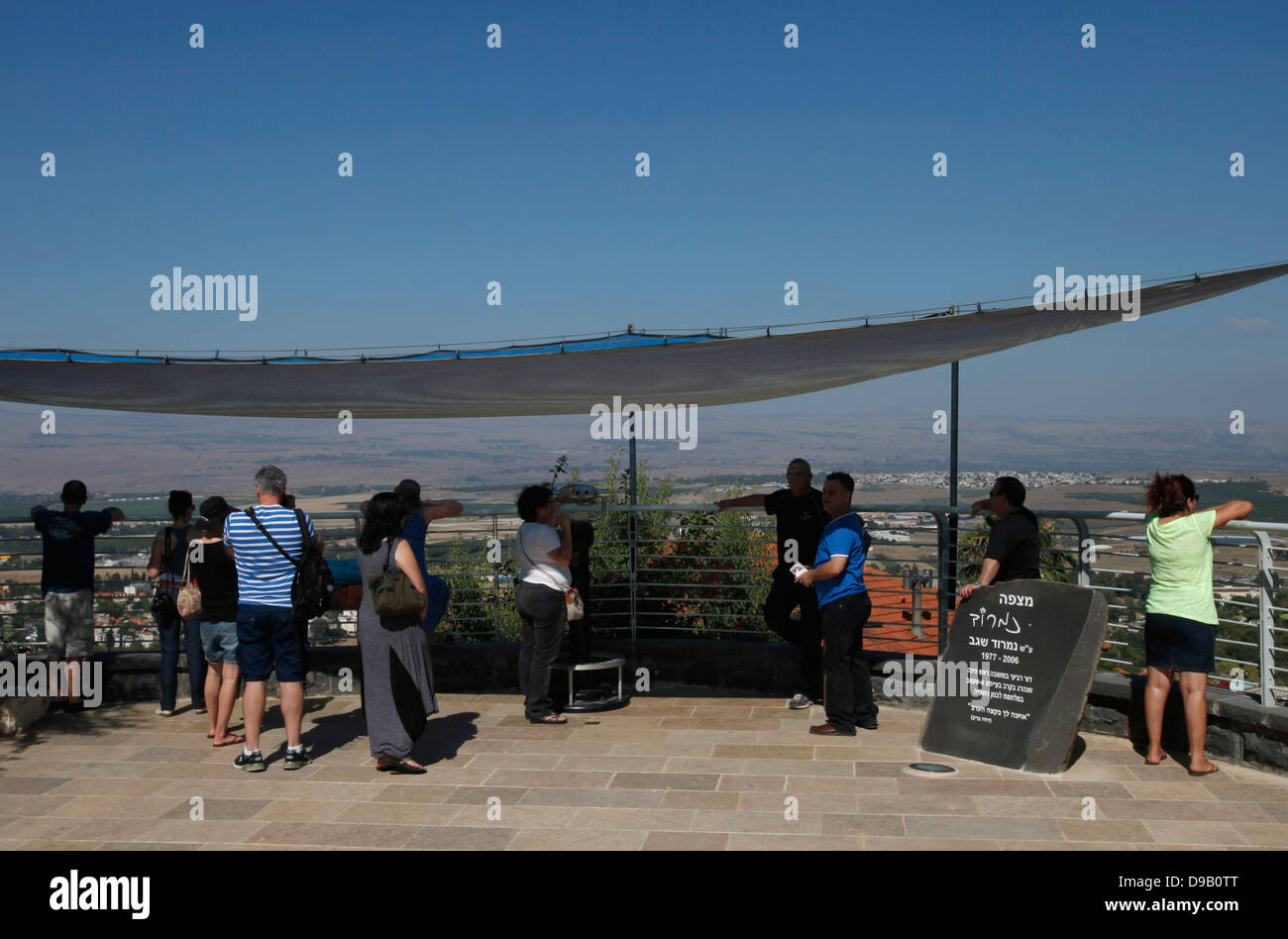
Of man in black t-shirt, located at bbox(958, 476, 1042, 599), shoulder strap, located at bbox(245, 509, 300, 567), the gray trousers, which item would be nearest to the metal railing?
man in black t-shirt, located at bbox(958, 476, 1042, 599)

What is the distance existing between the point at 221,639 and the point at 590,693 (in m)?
2.71

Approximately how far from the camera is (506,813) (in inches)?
212

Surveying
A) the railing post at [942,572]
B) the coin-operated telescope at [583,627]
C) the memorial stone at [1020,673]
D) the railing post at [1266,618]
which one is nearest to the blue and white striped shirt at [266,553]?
the coin-operated telescope at [583,627]

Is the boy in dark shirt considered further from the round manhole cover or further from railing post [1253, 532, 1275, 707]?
railing post [1253, 532, 1275, 707]

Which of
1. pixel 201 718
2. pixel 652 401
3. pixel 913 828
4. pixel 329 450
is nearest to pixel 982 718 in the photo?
pixel 913 828

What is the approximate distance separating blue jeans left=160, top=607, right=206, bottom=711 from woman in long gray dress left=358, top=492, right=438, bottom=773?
7.24 feet

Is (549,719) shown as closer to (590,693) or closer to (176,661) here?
(590,693)

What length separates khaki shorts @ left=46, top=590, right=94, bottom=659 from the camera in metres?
7.79

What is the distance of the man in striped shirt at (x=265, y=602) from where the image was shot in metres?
Result: 6.24

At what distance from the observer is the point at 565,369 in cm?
662

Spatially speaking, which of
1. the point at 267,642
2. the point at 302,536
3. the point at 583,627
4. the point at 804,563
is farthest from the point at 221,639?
the point at 804,563

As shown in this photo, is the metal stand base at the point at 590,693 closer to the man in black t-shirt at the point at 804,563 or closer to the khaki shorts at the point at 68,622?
the man in black t-shirt at the point at 804,563
